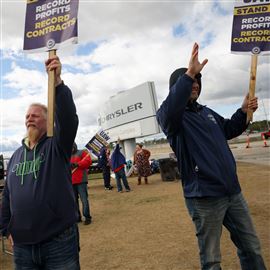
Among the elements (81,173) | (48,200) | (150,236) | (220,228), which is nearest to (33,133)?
(48,200)

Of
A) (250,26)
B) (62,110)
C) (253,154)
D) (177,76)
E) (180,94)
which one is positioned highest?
(250,26)

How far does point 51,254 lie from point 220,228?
1.34 m

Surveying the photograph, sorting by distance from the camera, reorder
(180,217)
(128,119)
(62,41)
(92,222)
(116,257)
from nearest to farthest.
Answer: (62,41), (116,257), (180,217), (92,222), (128,119)

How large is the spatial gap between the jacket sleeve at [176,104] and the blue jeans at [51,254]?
1100 mm

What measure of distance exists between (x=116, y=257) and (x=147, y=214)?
114 inches

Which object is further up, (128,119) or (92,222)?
(128,119)

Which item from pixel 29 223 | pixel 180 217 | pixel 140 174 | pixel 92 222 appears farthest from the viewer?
pixel 140 174

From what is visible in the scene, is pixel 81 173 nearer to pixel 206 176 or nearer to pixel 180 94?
A: pixel 206 176

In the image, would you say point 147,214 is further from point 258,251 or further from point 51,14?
point 51,14

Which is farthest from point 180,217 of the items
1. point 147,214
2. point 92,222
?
point 92,222

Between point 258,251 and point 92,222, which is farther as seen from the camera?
point 92,222

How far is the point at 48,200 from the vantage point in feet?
7.74

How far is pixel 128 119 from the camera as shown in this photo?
20.6 m

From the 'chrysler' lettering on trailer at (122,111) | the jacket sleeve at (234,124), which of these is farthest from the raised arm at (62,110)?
the 'chrysler' lettering on trailer at (122,111)
